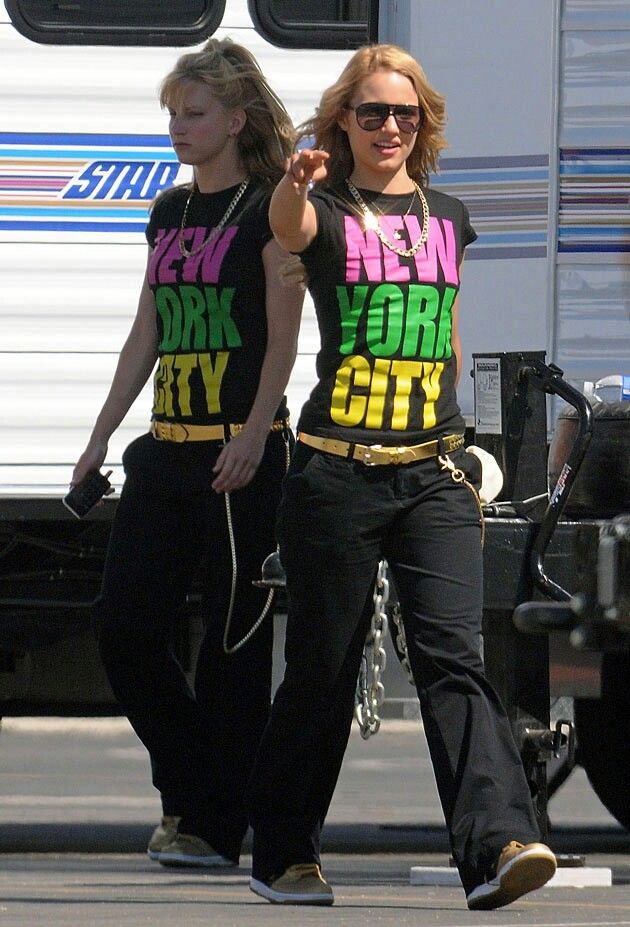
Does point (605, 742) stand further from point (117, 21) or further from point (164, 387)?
point (117, 21)

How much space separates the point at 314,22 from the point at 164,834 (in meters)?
2.34

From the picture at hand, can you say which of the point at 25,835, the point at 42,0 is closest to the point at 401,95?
the point at 42,0

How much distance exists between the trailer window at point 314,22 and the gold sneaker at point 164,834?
2.24 m

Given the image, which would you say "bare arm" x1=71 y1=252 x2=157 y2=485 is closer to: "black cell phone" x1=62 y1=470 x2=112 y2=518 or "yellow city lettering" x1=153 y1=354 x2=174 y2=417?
"black cell phone" x1=62 y1=470 x2=112 y2=518

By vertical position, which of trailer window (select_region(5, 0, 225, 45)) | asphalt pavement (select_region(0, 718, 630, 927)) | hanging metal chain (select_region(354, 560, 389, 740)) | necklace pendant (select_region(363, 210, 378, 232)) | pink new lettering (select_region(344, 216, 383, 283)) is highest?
trailer window (select_region(5, 0, 225, 45))

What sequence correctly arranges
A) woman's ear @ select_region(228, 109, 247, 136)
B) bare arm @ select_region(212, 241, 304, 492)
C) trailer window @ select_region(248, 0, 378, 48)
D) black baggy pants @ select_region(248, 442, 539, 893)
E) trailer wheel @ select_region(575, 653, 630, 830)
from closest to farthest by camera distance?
black baggy pants @ select_region(248, 442, 539, 893) → bare arm @ select_region(212, 241, 304, 492) → woman's ear @ select_region(228, 109, 247, 136) → trailer window @ select_region(248, 0, 378, 48) → trailer wheel @ select_region(575, 653, 630, 830)

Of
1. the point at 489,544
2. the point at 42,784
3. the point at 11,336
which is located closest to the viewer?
the point at 489,544

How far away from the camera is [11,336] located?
250 inches

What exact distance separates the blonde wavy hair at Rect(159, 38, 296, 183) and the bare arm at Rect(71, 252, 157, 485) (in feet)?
1.35

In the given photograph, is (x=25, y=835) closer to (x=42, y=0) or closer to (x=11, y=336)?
(x=11, y=336)

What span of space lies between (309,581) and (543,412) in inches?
38.9

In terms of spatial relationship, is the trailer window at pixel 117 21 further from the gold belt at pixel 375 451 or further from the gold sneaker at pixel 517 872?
the gold sneaker at pixel 517 872

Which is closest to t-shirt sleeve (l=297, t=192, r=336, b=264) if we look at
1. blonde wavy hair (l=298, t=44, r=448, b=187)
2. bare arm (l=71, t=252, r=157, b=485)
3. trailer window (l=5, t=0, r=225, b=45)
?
blonde wavy hair (l=298, t=44, r=448, b=187)

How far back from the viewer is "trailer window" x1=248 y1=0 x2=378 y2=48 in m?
6.41
